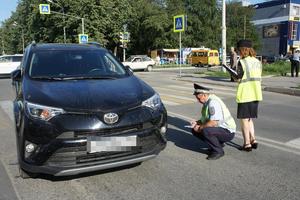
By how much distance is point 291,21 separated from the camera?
67500 mm

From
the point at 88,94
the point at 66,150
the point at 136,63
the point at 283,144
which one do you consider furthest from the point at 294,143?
the point at 136,63

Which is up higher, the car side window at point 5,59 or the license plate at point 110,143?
the car side window at point 5,59

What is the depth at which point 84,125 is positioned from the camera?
3.60 metres

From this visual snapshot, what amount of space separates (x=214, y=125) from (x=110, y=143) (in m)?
1.84

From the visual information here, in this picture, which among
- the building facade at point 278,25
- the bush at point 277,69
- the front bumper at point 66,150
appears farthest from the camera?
the building facade at point 278,25

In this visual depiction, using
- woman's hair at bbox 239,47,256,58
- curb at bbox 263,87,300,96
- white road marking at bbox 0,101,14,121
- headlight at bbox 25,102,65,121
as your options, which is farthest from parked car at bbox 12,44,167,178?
curb at bbox 263,87,300,96

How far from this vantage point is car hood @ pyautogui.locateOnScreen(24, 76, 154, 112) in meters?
3.75

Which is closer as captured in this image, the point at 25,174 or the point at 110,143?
the point at 110,143

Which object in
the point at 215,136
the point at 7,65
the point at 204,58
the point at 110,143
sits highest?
the point at 204,58

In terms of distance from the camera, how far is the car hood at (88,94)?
3.75m

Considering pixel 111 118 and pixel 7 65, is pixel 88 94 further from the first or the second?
pixel 7 65

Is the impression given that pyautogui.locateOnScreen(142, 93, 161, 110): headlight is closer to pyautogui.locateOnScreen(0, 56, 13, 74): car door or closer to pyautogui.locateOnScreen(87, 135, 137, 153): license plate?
pyautogui.locateOnScreen(87, 135, 137, 153): license plate

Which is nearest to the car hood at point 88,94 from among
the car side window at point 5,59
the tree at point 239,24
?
the car side window at point 5,59

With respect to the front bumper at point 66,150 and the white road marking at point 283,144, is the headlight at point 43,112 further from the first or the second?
the white road marking at point 283,144
